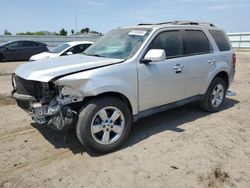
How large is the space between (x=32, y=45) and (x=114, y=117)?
15.7 metres

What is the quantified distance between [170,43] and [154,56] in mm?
877

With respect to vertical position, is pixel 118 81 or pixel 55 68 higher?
pixel 55 68

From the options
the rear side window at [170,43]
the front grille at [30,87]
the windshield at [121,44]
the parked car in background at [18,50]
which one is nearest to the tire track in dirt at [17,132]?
the front grille at [30,87]

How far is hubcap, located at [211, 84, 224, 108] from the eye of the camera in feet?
20.1

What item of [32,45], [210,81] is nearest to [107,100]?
[210,81]

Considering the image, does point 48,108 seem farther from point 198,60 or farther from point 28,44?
point 28,44

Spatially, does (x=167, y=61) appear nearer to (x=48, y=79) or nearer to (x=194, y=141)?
(x=194, y=141)

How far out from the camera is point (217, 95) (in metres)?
6.23

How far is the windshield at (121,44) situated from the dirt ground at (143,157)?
143cm

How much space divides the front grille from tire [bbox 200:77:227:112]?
352 centimetres

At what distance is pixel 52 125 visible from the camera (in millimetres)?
3920

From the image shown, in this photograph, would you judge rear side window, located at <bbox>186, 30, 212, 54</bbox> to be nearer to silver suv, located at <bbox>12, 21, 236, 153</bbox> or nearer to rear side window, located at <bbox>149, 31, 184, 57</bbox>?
silver suv, located at <bbox>12, 21, 236, 153</bbox>

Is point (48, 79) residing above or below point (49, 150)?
above

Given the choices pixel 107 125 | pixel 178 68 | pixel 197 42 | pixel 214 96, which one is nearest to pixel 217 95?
pixel 214 96
